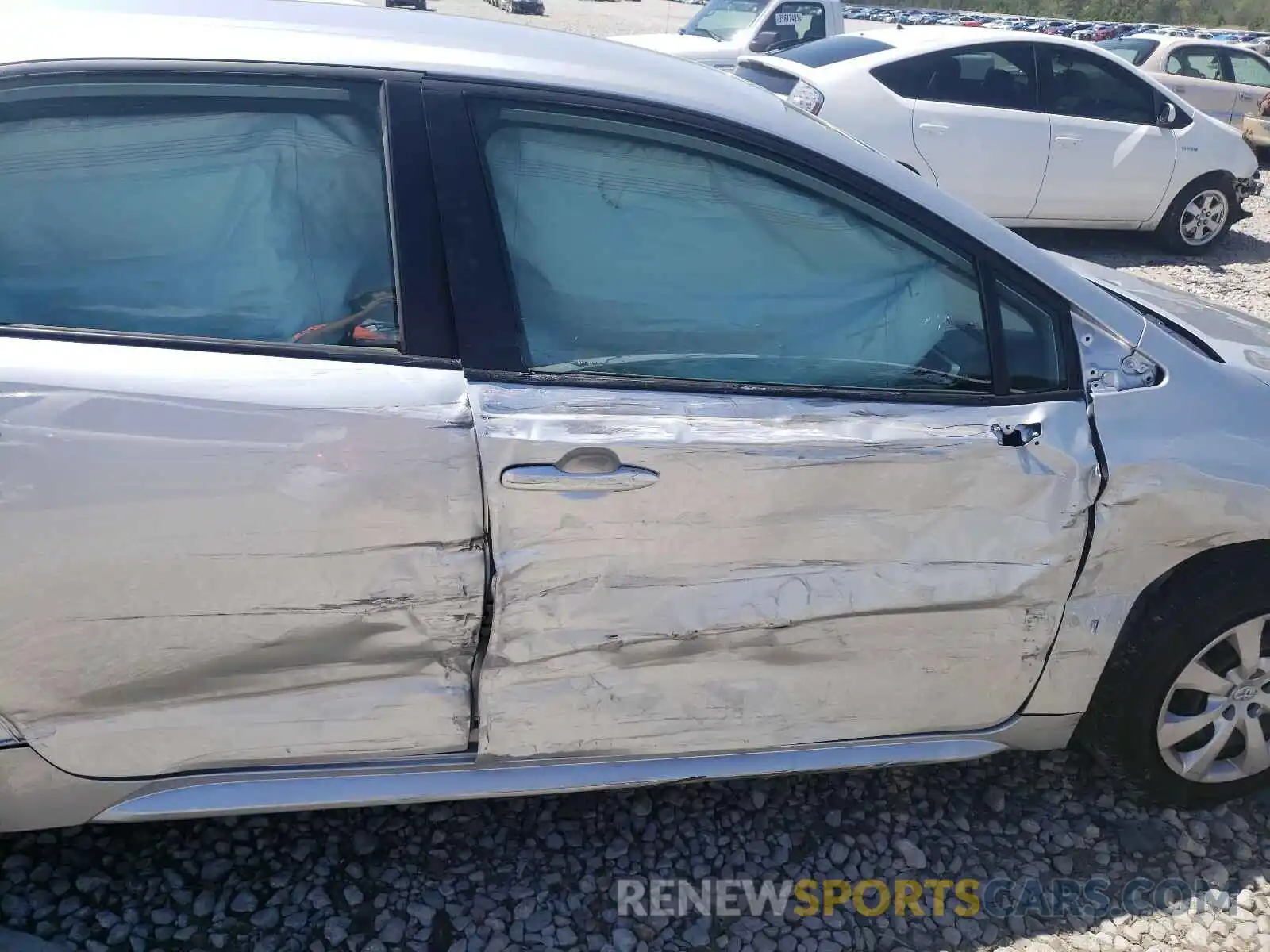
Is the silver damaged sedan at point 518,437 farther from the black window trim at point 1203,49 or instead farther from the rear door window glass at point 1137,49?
the black window trim at point 1203,49

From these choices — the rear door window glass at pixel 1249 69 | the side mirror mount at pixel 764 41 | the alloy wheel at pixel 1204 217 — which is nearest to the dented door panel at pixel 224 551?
the alloy wheel at pixel 1204 217

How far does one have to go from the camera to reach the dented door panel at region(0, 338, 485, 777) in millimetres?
1716

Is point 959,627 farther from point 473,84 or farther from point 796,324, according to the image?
point 473,84

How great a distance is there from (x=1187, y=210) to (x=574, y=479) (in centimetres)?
797

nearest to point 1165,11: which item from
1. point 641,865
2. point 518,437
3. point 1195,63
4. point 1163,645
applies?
point 1195,63

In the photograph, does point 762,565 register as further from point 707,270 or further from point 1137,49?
point 1137,49

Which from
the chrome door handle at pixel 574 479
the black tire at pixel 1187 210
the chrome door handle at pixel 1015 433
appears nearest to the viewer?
the chrome door handle at pixel 574 479

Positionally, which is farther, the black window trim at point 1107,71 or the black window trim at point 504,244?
the black window trim at point 1107,71

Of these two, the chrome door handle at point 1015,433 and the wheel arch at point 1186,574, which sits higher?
the chrome door handle at point 1015,433

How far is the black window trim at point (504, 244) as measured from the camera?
1.88 m

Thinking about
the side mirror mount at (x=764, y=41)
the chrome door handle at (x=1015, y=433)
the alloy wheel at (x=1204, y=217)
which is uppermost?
the side mirror mount at (x=764, y=41)

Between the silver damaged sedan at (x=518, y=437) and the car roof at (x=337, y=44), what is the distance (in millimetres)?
12

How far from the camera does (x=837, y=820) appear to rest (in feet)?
8.18

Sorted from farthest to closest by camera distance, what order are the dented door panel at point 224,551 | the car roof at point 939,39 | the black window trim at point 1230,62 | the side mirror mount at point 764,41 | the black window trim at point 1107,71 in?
the black window trim at point 1230,62, the side mirror mount at point 764,41, the black window trim at point 1107,71, the car roof at point 939,39, the dented door panel at point 224,551
